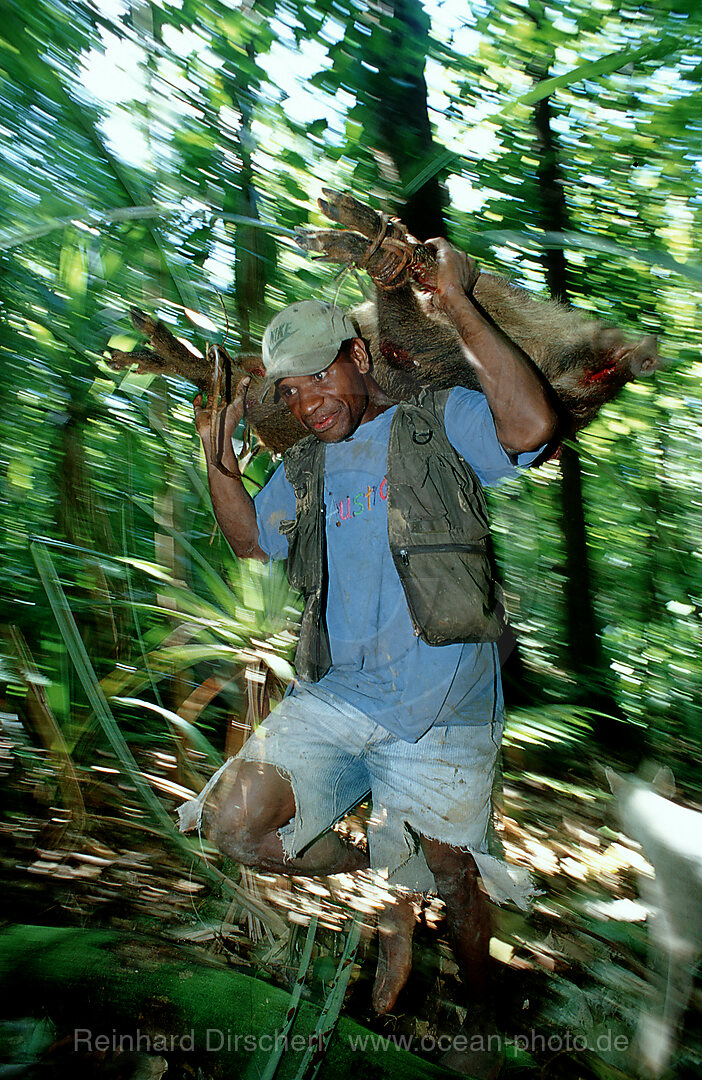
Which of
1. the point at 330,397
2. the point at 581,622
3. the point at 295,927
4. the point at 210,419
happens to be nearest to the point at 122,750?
the point at 295,927

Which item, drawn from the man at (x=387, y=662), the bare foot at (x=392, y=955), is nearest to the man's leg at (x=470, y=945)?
the man at (x=387, y=662)

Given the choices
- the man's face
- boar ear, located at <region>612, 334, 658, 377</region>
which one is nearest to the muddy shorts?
the man's face

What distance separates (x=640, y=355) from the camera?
1.77 metres

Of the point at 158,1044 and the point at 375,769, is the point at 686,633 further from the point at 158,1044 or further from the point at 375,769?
the point at 158,1044

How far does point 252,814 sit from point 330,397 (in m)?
1.20

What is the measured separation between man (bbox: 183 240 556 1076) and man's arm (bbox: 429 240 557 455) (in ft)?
0.45

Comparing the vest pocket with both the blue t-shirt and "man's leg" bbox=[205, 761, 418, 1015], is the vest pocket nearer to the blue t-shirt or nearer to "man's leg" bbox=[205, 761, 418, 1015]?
the blue t-shirt

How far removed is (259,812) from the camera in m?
1.74

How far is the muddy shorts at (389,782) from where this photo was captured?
1710 millimetres

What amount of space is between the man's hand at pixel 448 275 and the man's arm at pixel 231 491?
0.76m

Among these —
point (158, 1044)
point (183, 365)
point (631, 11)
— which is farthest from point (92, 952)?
point (631, 11)

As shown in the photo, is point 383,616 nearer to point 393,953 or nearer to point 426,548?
point 426,548

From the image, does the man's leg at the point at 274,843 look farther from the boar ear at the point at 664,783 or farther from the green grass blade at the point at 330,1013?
the boar ear at the point at 664,783

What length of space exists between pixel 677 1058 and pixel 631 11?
376 centimetres
